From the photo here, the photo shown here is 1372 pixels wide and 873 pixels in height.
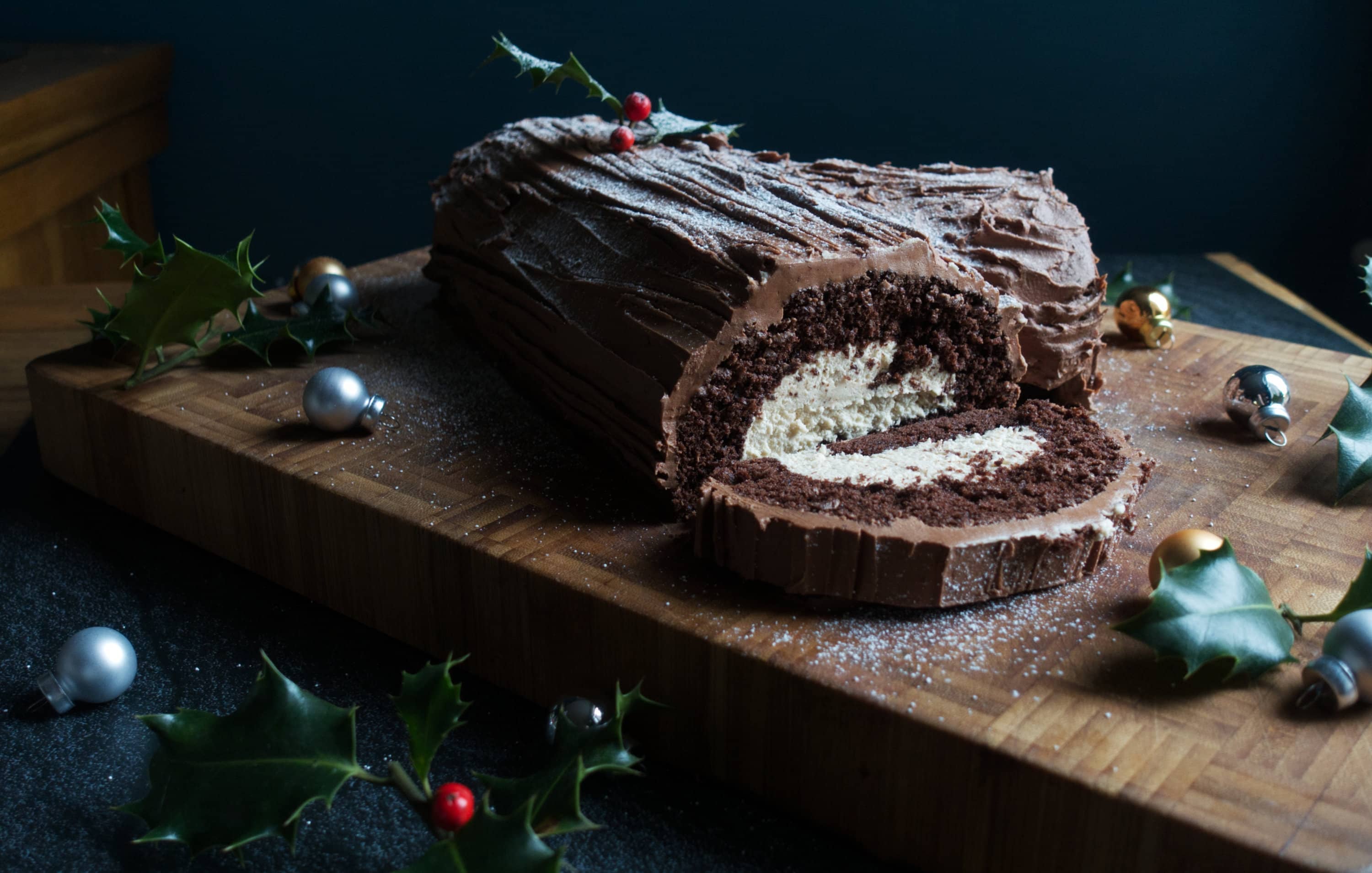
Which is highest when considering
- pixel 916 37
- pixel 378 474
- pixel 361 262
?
pixel 916 37

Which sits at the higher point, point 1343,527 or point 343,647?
point 1343,527

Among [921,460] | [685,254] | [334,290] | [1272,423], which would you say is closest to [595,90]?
[334,290]

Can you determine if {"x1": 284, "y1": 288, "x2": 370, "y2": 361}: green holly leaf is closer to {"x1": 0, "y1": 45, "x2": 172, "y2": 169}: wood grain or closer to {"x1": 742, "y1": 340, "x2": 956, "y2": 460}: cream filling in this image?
{"x1": 742, "y1": 340, "x2": 956, "y2": 460}: cream filling

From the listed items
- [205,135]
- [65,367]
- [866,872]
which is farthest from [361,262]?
[866,872]

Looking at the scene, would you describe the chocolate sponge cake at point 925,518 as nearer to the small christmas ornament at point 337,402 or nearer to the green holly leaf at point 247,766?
the green holly leaf at point 247,766

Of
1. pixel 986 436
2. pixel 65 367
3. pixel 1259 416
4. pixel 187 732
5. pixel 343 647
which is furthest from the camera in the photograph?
pixel 65 367

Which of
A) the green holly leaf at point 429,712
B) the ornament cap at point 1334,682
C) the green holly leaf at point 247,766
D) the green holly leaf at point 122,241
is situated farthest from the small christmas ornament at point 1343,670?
the green holly leaf at point 122,241

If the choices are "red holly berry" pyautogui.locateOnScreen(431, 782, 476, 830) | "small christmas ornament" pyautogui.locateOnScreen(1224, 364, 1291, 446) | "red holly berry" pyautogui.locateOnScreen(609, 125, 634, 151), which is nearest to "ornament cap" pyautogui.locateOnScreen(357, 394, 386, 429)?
"red holly berry" pyautogui.locateOnScreen(609, 125, 634, 151)

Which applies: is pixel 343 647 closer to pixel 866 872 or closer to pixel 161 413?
pixel 161 413
